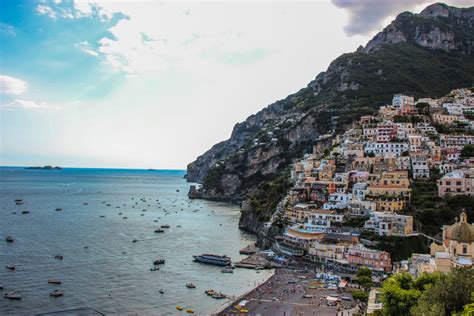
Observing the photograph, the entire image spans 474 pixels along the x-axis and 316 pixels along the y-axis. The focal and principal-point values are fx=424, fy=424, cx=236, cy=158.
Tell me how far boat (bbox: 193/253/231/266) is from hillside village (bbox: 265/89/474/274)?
34.5ft

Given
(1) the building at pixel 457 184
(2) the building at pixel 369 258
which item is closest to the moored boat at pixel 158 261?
(2) the building at pixel 369 258

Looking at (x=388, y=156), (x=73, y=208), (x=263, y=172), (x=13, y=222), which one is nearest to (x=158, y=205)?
(x=73, y=208)

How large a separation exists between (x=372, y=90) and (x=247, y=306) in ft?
411

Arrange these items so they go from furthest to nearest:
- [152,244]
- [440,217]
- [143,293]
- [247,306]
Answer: [152,244] → [440,217] → [143,293] → [247,306]

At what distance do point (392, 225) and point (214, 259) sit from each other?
29185mm

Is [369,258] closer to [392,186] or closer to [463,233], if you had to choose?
[463,233]

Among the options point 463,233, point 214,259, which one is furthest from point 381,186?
point 463,233

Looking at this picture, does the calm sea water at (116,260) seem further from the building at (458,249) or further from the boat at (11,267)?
the building at (458,249)

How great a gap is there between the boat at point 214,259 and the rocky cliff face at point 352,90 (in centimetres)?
6516

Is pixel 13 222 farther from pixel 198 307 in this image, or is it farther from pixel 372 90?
pixel 372 90

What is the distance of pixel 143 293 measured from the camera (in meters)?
55.5

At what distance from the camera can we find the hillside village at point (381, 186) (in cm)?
6288

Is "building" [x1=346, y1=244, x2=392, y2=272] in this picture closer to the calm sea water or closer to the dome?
the calm sea water

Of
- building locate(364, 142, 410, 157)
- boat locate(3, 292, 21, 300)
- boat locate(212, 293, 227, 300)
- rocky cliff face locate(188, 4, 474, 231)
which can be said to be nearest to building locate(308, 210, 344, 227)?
boat locate(212, 293, 227, 300)
